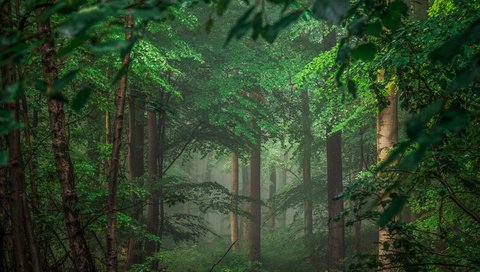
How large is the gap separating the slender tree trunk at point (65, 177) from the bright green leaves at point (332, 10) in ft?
8.97

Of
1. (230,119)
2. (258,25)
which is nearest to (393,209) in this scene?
(258,25)

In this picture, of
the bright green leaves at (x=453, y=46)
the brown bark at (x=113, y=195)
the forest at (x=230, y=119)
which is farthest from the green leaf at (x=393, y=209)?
the brown bark at (x=113, y=195)

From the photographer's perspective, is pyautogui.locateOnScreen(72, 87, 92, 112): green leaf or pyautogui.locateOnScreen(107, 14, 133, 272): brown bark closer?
pyautogui.locateOnScreen(72, 87, 92, 112): green leaf

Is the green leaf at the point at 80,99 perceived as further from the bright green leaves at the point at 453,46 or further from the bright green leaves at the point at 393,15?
the bright green leaves at the point at 393,15

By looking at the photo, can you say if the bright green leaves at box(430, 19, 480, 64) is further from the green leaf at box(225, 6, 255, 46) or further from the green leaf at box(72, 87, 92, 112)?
the green leaf at box(72, 87, 92, 112)

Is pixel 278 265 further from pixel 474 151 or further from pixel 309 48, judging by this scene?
pixel 474 151

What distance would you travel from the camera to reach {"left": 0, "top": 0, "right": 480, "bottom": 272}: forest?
1.15m

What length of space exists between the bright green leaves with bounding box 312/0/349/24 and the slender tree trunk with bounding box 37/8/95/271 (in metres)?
2.73

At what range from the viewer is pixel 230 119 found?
14.9m

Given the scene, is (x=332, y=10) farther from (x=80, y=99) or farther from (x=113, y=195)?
(x=113, y=195)

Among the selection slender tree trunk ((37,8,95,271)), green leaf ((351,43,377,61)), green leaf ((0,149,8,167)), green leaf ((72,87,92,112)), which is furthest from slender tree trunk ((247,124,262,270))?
green leaf ((0,149,8,167))

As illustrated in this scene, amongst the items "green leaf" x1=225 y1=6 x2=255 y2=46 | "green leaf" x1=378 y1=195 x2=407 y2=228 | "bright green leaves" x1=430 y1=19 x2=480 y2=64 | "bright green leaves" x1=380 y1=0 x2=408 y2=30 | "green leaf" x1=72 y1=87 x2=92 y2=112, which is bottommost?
"green leaf" x1=378 y1=195 x2=407 y2=228

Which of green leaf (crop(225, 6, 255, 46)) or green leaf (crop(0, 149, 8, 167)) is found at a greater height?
green leaf (crop(225, 6, 255, 46))

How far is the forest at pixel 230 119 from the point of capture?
1153mm
